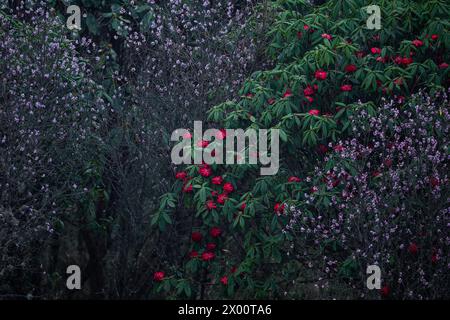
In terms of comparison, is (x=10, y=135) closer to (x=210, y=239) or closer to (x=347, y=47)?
(x=210, y=239)

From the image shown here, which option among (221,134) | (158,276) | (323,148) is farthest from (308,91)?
(158,276)

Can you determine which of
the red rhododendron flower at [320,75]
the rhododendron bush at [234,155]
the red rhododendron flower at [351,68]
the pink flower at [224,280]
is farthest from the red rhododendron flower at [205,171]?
the red rhododendron flower at [351,68]

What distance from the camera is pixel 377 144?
18.2 ft

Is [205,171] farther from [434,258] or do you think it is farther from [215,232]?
[434,258]

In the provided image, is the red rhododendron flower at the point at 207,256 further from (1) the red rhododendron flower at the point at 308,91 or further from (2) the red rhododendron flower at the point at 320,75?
(2) the red rhododendron flower at the point at 320,75

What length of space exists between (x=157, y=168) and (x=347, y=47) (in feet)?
6.60

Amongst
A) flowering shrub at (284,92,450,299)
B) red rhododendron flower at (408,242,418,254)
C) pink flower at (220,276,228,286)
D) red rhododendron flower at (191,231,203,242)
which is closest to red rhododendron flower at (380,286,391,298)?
flowering shrub at (284,92,450,299)

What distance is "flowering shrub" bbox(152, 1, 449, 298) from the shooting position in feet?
20.1

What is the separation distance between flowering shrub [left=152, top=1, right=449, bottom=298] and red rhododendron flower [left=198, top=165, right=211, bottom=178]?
0.02 metres

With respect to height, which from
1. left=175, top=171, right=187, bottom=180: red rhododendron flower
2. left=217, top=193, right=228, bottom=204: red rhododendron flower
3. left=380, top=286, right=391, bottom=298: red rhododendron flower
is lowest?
left=380, top=286, right=391, bottom=298: red rhododendron flower

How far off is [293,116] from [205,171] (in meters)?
0.88

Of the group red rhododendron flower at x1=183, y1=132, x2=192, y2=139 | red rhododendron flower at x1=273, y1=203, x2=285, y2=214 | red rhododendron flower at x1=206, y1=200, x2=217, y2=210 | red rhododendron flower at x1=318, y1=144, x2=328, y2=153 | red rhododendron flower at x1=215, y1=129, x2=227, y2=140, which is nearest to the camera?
red rhododendron flower at x1=273, y1=203, x2=285, y2=214

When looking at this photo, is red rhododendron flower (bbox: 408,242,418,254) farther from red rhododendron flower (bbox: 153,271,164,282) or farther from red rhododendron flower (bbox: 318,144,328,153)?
red rhododendron flower (bbox: 153,271,164,282)
